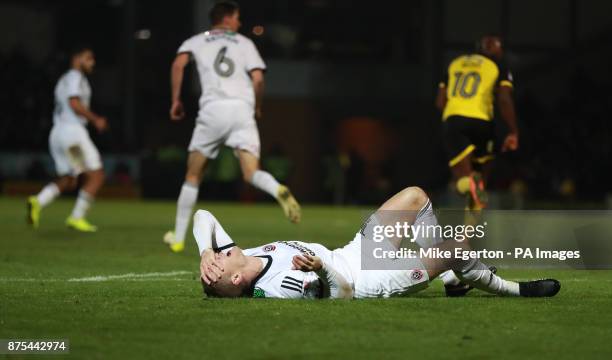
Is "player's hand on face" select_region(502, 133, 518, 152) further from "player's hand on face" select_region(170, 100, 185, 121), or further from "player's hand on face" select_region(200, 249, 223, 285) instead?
"player's hand on face" select_region(200, 249, 223, 285)

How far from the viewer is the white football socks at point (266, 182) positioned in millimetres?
10473

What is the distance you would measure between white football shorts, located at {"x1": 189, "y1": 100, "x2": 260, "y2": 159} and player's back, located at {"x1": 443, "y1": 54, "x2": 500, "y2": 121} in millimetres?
2134

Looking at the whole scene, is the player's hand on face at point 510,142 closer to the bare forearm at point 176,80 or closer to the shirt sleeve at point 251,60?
the shirt sleeve at point 251,60

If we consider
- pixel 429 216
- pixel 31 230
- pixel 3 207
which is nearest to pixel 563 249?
pixel 429 216

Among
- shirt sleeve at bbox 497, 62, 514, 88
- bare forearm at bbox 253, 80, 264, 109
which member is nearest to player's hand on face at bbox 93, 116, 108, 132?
bare forearm at bbox 253, 80, 264, 109

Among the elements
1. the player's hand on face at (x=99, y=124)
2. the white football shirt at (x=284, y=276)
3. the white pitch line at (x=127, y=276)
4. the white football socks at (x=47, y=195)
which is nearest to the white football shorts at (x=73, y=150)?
the white football socks at (x=47, y=195)

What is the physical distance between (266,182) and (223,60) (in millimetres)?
1488

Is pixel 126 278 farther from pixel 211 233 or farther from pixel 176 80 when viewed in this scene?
pixel 176 80

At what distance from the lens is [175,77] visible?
1141cm

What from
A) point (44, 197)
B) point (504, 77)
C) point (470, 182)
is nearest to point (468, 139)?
point (470, 182)

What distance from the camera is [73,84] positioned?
48.0ft

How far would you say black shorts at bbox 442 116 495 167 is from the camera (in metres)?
11.9

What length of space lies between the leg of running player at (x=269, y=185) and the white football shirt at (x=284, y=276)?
10.0 feet

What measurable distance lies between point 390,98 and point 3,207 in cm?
1772
